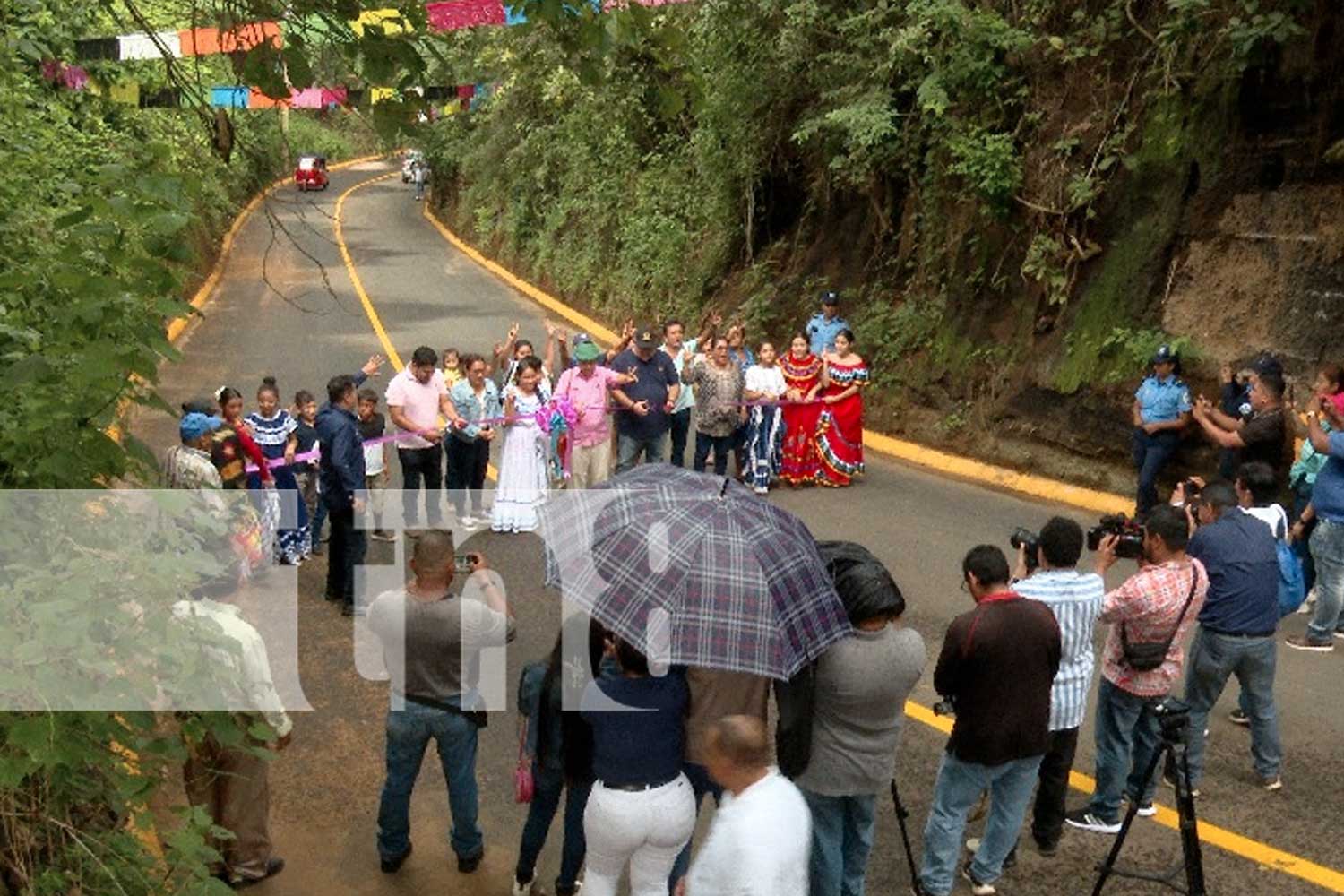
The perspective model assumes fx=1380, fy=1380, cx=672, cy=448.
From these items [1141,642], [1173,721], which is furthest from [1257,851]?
[1173,721]

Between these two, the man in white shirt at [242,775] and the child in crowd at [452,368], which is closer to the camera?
the man in white shirt at [242,775]

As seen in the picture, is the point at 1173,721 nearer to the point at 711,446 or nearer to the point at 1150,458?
the point at 1150,458

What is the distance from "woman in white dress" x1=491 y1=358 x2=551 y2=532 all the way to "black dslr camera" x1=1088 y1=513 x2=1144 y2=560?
623 centimetres

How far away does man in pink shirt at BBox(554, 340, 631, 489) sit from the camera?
476 inches

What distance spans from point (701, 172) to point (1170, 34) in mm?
10694

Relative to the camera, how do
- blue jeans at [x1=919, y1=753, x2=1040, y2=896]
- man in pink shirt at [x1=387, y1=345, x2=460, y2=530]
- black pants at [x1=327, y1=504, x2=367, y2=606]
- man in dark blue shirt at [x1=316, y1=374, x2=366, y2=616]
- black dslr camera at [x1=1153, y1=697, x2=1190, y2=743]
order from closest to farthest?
black dslr camera at [x1=1153, y1=697, x2=1190, y2=743]
blue jeans at [x1=919, y1=753, x2=1040, y2=896]
man in dark blue shirt at [x1=316, y1=374, x2=366, y2=616]
black pants at [x1=327, y1=504, x2=367, y2=606]
man in pink shirt at [x1=387, y1=345, x2=460, y2=530]

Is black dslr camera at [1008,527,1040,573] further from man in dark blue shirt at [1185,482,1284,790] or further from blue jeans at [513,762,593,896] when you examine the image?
blue jeans at [513,762,593,896]

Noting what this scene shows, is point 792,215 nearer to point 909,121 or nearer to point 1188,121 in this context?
point 909,121

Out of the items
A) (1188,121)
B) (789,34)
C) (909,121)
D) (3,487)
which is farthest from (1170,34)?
(3,487)

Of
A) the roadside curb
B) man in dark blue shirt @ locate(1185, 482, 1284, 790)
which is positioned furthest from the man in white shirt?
the roadside curb

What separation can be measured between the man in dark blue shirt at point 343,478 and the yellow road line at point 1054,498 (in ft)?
13.7

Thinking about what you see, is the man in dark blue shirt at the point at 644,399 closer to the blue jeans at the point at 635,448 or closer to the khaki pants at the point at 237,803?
the blue jeans at the point at 635,448

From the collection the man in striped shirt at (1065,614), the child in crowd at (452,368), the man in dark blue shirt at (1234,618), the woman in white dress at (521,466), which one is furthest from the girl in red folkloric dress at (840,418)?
the man in striped shirt at (1065,614)

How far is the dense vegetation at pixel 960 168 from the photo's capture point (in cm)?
1341
